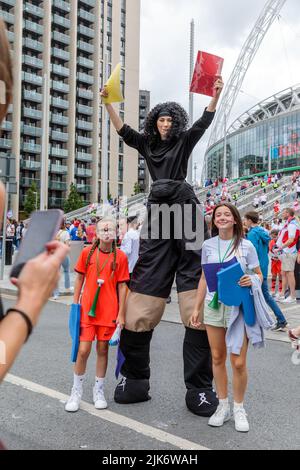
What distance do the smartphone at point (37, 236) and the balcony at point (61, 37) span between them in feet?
232

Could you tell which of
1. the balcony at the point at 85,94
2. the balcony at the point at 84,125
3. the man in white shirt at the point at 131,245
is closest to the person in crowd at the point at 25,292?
the man in white shirt at the point at 131,245

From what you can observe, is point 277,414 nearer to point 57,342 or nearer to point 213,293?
point 213,293

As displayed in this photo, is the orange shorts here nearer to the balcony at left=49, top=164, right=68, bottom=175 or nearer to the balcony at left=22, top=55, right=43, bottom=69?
the balcony at left=49, top=164, right=68, bottom=175

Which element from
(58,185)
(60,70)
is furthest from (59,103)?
(58,185)

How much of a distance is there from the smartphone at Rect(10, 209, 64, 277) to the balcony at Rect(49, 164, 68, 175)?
65083 millimetres

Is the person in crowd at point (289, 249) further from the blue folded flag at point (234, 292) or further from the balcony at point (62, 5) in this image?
the balcony at point (62, 5)

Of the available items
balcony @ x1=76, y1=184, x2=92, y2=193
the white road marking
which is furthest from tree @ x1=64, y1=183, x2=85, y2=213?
the white road marking

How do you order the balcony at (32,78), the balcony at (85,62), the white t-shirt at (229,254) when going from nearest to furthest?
the white t-shirt at (229,254)
the balcony at (32,78)
the balcony at (85,62)

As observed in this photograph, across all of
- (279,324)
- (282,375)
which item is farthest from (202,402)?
(279,324)

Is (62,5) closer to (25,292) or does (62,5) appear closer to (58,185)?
(58,185)

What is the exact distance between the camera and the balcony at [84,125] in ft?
224

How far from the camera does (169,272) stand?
385cm

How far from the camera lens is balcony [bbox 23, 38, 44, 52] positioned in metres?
62.3

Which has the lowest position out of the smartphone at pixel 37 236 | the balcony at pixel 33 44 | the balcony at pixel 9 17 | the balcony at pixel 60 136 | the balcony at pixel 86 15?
the smartphone at pixel 37 236
